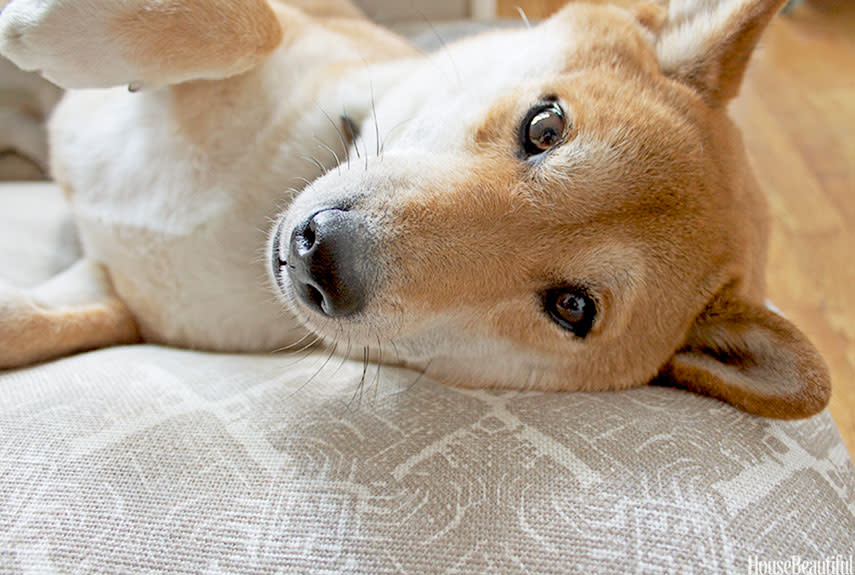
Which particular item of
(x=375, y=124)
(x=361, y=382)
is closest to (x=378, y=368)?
(x=361, y=382)

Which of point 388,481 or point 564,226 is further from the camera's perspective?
point 564,226

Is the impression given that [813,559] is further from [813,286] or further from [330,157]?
[813,286]

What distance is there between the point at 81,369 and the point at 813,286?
287 centimetres

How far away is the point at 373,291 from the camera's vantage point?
1249 millimetres

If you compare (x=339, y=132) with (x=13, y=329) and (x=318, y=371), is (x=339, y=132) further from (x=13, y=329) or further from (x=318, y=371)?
(x=13, y=329)

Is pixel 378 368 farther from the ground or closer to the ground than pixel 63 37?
closer to the ground

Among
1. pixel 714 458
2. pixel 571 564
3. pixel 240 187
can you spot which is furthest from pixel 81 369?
pixel 714 458

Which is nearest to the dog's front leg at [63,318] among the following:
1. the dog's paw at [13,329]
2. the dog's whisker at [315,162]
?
the dog's paw at [13,329]

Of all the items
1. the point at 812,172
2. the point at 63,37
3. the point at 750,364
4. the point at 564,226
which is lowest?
the point at 750,364

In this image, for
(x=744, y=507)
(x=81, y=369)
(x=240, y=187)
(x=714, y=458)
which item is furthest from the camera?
(x=240, y=187)

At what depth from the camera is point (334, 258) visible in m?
1.20

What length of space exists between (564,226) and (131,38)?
3.48ft

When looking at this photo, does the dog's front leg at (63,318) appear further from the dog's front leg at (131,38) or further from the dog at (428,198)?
the dog's front leg at (131,38)

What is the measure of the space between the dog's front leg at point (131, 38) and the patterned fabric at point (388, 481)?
70 centimetres
